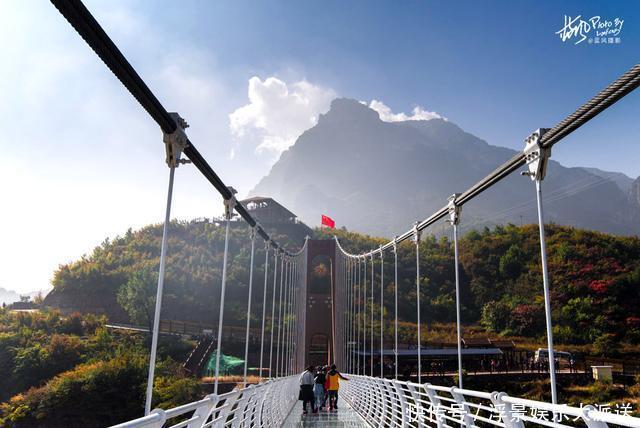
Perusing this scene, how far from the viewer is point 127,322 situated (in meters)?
35.8

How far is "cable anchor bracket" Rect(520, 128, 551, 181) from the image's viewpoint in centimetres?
383

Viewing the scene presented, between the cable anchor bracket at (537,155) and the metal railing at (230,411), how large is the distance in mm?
2765

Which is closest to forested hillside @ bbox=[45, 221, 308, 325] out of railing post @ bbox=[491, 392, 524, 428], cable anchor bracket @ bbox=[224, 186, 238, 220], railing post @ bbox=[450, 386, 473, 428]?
cable anchor bracket @ bbox=[224, 186, 238, 220]

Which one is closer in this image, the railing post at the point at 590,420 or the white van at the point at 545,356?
the railing post at the point at 590,420

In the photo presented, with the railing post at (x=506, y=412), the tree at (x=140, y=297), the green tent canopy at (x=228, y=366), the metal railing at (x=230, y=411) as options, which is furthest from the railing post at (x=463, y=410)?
the tree at (x=140, y=297)

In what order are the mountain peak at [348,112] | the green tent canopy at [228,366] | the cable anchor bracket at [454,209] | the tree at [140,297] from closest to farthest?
the cable anchor bracket at [454,209], the green tent canopy at [228,366], the tree at [140,297], the mountain peak at [348,112]

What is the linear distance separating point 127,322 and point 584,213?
119273 millimetres

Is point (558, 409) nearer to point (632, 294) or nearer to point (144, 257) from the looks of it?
point (632, 294)

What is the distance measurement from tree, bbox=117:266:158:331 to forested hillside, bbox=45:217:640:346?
230 mm

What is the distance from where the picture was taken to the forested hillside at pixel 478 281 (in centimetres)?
3391

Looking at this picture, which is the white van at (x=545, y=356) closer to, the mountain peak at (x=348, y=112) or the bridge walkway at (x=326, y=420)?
the bridge walkway at (x=326, y=420)

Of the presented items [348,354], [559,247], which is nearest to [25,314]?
[348,354]

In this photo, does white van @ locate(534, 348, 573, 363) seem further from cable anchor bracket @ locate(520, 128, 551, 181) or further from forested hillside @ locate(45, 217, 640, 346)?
cable anchor bracket @ locate(520, 128, 551, 181)

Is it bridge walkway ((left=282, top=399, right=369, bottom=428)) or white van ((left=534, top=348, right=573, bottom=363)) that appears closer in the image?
bridge walkway ((left=282, top=399, right=369, bottom=428))
